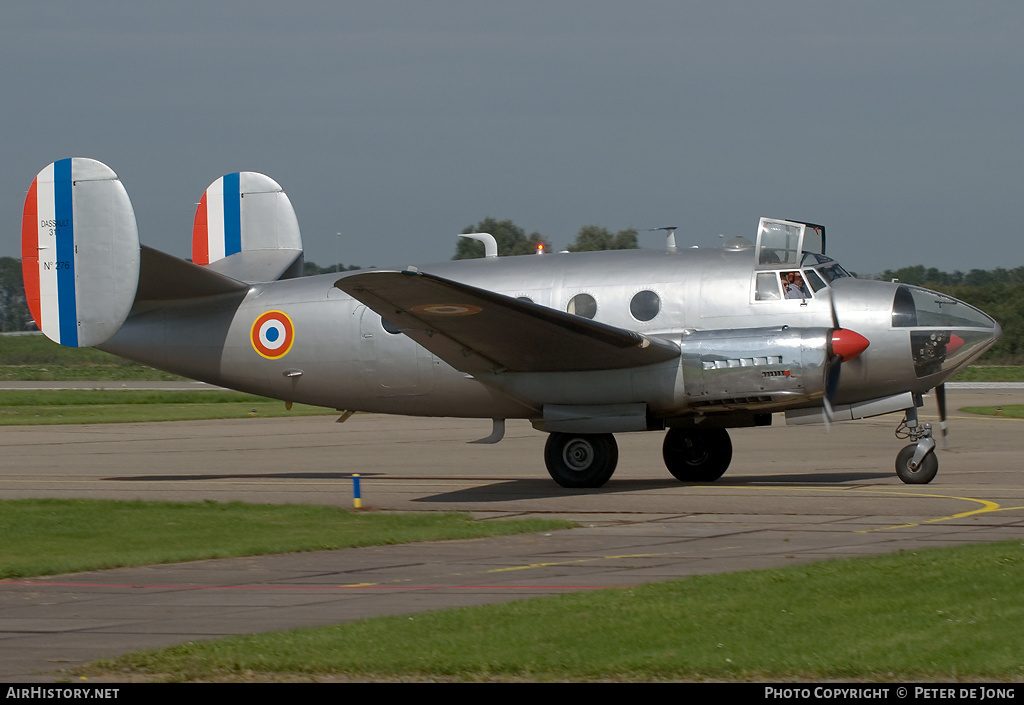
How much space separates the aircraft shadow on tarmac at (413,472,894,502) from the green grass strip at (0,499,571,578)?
2223 millimetres

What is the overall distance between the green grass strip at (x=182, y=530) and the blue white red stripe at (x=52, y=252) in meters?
3.27

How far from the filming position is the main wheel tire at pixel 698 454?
19.7 m

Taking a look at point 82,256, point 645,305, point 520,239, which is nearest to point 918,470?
point 645,305

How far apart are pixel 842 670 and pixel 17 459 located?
22366 millimetres

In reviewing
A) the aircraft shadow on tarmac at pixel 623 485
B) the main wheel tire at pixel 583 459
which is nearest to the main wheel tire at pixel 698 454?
the aircraft shadow on tarmac at pixel 623 485

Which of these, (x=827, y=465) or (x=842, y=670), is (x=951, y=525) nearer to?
(x=842, y=670)

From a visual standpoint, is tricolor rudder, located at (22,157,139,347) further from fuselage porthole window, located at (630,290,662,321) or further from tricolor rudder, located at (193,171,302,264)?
fuselage porthole window, located at (630,290,662,321)

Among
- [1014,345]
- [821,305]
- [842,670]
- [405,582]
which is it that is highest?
[821,305]

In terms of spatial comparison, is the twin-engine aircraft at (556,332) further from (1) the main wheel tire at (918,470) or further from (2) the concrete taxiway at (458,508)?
(2) the concrete taxiway at (458,508)

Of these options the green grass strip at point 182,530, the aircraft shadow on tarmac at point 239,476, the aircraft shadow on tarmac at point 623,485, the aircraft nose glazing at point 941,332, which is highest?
the aircraft nose glazing at point 941,332

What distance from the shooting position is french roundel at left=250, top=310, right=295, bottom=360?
20.7m

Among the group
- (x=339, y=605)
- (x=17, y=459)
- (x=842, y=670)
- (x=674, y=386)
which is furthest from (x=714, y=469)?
(x=17, y=459)

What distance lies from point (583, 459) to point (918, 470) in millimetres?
5134

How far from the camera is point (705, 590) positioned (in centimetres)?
970
